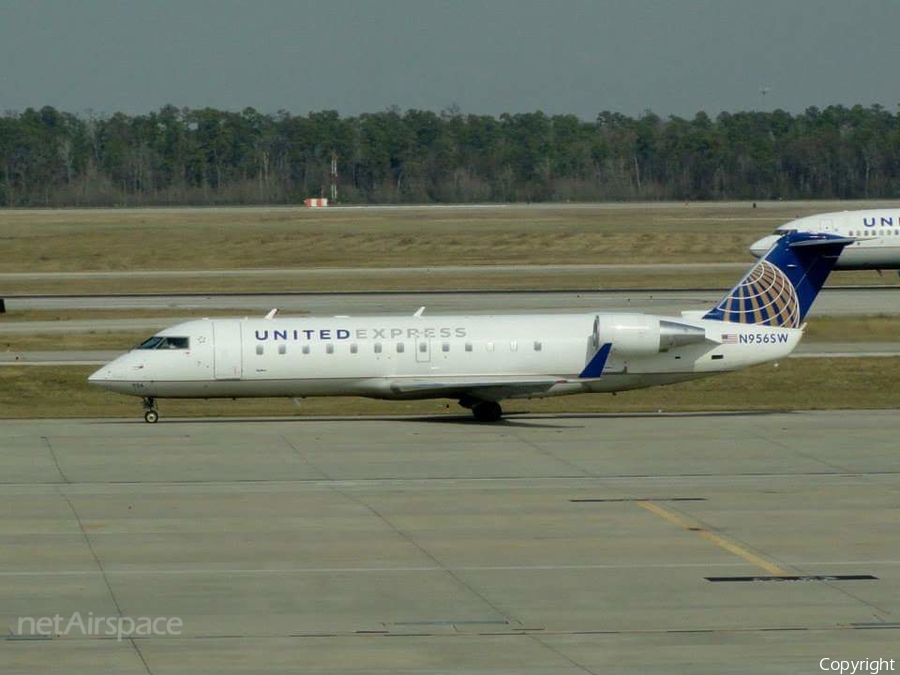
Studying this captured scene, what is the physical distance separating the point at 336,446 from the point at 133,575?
12.0 m

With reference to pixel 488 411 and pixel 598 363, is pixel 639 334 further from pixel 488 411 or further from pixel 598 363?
pixel 488 411

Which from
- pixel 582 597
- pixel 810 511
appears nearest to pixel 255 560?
pixel 582 597

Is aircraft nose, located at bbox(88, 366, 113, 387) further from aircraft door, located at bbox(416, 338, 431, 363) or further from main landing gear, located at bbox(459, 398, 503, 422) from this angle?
main landing gear, located at bbox(459, 398, 503, 422)

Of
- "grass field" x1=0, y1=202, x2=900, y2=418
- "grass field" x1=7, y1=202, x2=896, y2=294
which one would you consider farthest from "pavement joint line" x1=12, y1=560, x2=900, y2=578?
"grass field" x1=7, y1=202, x2=896, y2=294

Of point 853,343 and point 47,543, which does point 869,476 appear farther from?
point 853,343

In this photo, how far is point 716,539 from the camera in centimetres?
2205

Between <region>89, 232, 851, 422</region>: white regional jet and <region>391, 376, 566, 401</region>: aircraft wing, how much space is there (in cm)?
2

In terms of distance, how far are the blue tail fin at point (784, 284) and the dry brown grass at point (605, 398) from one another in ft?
11.7

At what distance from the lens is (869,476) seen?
27406 millimetres

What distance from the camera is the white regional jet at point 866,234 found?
68812 millimetres

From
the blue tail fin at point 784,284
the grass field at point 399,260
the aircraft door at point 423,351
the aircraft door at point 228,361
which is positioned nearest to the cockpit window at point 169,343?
the aircraft door at point 228,361

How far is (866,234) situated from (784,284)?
34788 millimetres

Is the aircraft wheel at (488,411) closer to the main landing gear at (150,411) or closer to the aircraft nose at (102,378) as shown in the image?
the main landing gear at (150,411)

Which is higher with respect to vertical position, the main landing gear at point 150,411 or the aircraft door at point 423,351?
the aircraft door at point 423,351
